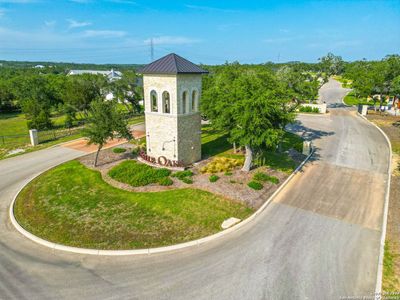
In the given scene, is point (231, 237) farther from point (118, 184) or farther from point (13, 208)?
point (13, 208)

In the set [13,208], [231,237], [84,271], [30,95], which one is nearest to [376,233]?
[231,237]

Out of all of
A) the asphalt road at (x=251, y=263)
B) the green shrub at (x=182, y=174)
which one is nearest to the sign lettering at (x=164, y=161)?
the green shrub at (x=182, y=174)

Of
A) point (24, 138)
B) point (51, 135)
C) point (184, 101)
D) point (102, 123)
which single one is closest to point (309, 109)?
point (184, 101)

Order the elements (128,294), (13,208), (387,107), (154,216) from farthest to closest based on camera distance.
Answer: (387,107) < (13,208) < (154,216) < (128,294)

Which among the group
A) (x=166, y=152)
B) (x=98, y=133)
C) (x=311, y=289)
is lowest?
(x=311, y=289)

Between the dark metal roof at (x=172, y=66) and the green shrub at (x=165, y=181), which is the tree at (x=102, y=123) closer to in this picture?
the dark metal roof at (x=172, y=66)

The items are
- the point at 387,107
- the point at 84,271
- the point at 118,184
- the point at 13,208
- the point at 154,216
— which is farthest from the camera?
the point at 387,107

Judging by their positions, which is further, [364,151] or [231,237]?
[364,151]
